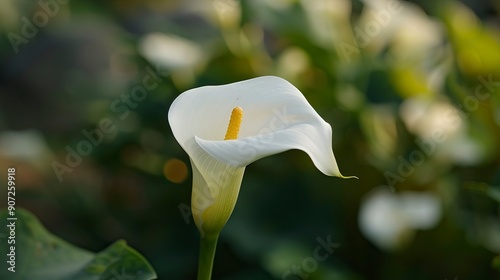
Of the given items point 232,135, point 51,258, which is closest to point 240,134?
point 232,135

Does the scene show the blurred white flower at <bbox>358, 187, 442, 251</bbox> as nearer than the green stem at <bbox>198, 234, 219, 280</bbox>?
No

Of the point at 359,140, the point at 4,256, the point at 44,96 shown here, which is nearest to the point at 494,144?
the point at 359,140

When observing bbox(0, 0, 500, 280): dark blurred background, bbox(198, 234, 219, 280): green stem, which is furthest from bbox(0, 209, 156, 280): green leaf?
bbox(0, 0, 500, 280): dark blurred background

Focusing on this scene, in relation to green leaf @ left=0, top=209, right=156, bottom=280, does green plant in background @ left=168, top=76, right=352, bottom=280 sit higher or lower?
higher

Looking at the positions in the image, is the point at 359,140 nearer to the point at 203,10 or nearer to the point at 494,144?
the point at 494,144

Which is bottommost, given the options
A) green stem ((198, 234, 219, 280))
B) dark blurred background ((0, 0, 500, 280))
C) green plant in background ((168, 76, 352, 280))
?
dark blurred background ((0, 0, 500, 280))

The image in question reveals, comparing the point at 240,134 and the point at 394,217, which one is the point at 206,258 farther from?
the point at 394,217

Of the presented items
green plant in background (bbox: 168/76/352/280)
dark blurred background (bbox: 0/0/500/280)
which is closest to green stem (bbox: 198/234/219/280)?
green plant in background (bbox: 168/76/352/280)

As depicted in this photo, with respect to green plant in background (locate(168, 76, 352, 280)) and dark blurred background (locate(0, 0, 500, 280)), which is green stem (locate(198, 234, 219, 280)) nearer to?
green plant in background (locate(168, 76, 352, 280))
